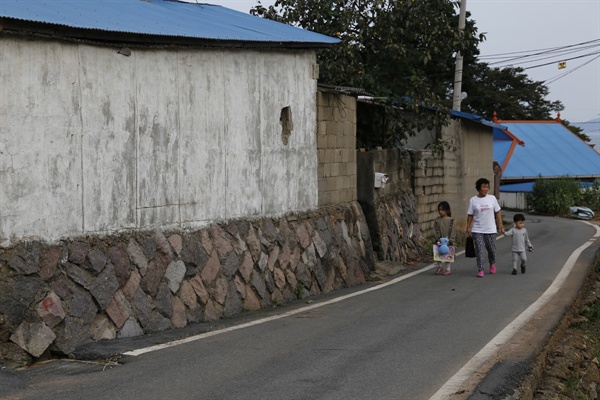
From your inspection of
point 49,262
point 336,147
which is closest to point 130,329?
point 49,262

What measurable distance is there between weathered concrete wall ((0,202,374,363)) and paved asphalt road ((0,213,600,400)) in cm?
31

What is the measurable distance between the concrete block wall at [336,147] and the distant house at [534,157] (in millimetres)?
33969

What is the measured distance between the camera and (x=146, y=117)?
10.4m

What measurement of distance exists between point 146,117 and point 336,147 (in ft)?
20.6

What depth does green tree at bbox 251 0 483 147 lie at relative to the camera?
2114 centimetres

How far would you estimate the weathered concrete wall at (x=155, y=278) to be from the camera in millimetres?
8258

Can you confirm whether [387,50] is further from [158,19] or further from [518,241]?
[158,19]

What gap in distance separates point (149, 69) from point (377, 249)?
27.3ft

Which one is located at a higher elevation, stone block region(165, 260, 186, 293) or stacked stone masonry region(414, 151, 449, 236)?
stacked stone masonry region(414, 151, 449, 236)

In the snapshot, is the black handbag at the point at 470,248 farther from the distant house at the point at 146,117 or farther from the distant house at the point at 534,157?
the distant house at the point at 534,157

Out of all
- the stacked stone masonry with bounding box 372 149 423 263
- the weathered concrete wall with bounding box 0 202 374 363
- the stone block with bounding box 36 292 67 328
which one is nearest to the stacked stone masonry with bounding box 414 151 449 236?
the stacked stone masonry with bounding box 372 149 423 263

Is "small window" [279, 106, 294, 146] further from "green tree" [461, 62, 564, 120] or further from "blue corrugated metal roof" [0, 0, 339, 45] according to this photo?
"green tree" [461, 62, 564, 120]

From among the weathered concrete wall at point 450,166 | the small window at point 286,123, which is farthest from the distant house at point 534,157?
the small window at point 286,123

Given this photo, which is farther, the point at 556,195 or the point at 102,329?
the point at 556,195
